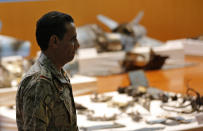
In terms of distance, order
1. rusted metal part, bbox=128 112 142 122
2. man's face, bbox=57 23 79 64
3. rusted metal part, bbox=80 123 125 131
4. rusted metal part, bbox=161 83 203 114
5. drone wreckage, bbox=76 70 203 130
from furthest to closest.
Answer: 1. rusted metal part, bbox=161 83 203 114
2. rusted metal part, bbox=128 112 142 122
3. drone wreckage, bbox=76 70 203 130
4. rusted metal part, bbox=80 123 125 131
5. man's face, bbox=57 23 79 64

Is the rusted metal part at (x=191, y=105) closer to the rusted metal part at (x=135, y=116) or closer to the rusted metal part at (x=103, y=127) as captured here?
the rusted metal part at (x=135, y=116)

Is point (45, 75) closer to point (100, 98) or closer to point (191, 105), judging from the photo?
point (191, 105)

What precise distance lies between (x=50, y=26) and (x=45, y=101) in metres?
0.31

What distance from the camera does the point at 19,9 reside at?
3.20 meters

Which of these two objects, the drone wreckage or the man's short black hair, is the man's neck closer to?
the man's short black hair

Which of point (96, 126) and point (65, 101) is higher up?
point (96, 126)

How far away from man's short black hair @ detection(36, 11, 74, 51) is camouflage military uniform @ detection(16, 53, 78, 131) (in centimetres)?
9

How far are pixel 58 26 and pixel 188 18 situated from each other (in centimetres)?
446

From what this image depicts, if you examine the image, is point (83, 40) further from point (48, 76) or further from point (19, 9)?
point (48, 76)

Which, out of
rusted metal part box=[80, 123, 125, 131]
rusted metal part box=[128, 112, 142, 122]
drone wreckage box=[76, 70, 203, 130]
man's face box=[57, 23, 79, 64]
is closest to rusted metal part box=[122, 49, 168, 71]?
drone wreckage box=[76, 70, 203, 130]

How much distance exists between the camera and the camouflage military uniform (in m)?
2.01

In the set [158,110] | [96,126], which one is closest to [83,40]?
[158,110]

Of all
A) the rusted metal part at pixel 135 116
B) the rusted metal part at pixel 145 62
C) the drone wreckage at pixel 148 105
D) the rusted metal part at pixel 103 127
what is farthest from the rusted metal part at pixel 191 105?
the rusted metal part at pixel 145 62

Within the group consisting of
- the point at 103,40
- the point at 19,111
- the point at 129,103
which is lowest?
the point at 19,111
